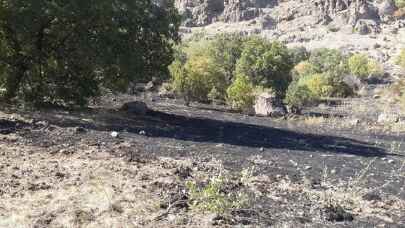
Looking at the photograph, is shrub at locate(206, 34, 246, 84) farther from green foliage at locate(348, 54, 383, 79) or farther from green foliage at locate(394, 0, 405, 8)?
green foliage at locate(394, 0, 405, 8)

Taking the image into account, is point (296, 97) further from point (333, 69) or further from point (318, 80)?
point (333, 69)

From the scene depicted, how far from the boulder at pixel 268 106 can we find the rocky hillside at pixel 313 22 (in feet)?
159

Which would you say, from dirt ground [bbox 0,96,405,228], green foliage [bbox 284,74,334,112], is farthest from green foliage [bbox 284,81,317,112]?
dirt ground [bbox 0,96,405,228]

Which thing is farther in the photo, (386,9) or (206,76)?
(386,9)

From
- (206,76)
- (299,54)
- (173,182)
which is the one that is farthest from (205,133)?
(299,54)

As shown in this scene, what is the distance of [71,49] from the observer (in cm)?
2125

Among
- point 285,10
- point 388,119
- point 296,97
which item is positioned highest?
point 285,10

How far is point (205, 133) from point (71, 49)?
5690 mm

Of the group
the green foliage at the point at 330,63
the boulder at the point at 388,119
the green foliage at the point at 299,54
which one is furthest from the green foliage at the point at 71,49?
the green foliage at the point at 299,54

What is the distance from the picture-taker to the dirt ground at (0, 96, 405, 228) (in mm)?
8867

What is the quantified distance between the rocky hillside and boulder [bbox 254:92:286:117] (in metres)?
48.4

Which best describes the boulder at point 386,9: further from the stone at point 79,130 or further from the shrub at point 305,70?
the stone at point 79,130

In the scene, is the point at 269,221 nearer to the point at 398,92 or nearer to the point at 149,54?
the point at 149,54

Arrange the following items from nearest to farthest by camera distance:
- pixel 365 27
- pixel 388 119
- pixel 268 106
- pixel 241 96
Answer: pixel 388 119, pixel 268 106, pixel 241 96, pixel 365 27
